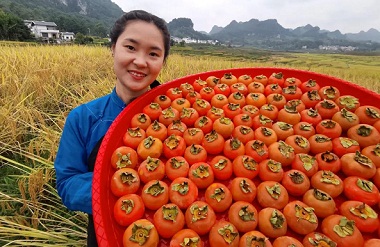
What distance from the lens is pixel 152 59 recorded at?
65.4 inches

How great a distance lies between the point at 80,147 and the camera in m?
1.60

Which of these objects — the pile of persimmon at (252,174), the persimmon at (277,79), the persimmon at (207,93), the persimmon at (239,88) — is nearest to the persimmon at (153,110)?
the pile of persimmon at (252,174)

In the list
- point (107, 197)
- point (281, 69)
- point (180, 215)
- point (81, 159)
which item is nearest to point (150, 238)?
point (180, 215)

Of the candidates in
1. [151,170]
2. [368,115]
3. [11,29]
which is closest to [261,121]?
[368,115]

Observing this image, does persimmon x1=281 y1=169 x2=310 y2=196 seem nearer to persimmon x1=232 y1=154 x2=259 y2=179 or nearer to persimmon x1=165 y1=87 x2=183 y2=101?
persimmon x1=232 y1=154 x2=259 y2=179

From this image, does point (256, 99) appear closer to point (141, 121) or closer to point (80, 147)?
point (141, 121)

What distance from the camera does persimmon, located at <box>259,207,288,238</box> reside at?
946 mm

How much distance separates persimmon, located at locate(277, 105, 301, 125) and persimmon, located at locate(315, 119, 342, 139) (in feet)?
0.47

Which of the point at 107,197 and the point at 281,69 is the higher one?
the point at 281,69

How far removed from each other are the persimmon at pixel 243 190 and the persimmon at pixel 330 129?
1.96 ft

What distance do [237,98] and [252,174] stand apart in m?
0.72

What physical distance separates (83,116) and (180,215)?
1075mm

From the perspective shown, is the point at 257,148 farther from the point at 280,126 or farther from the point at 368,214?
the point at 368,214

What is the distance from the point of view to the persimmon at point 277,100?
1663mm
